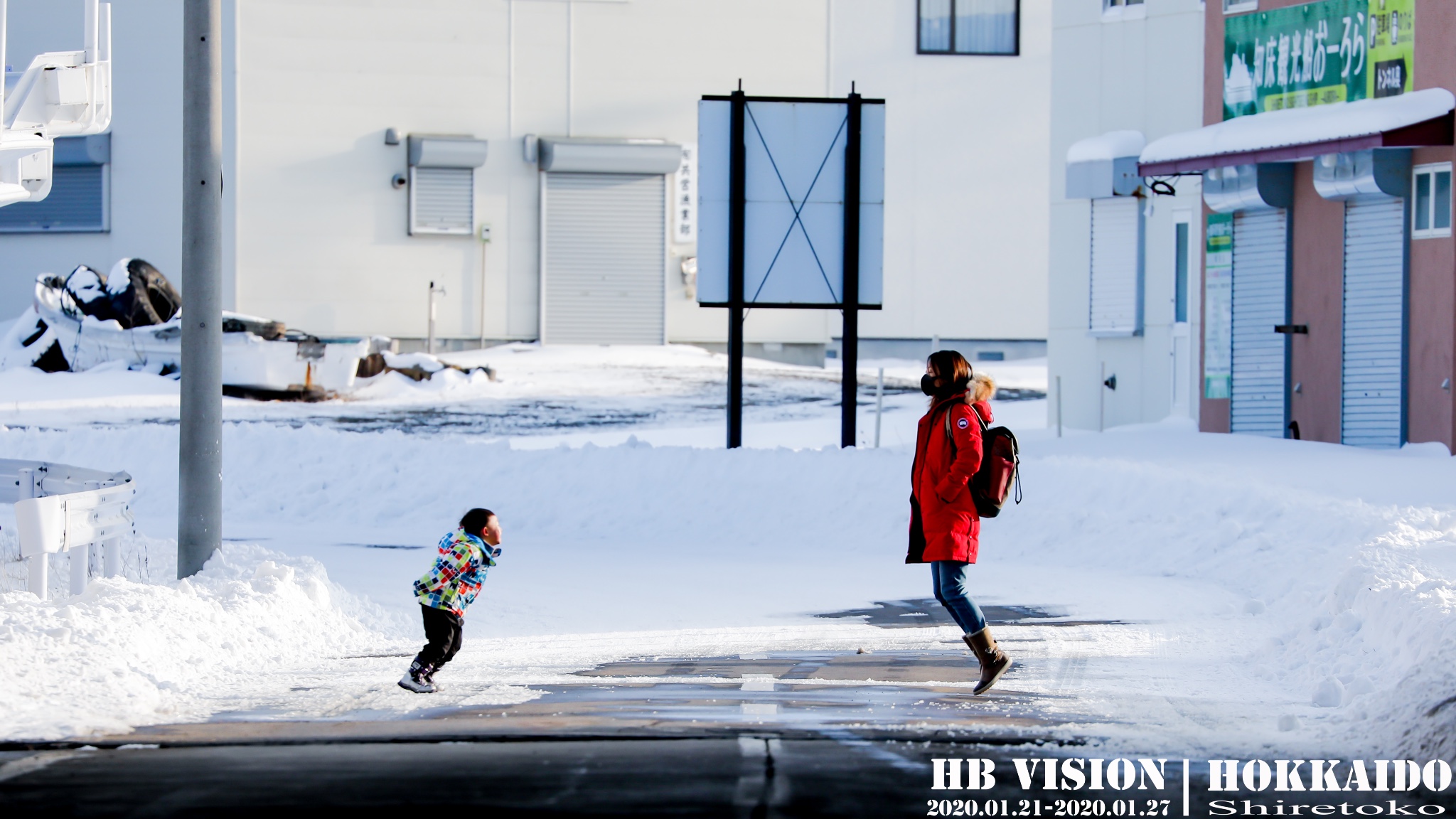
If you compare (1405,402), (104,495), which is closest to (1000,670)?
(104,495)

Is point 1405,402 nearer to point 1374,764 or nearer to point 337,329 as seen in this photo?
point 1374,764

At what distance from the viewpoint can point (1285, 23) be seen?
20.2 m

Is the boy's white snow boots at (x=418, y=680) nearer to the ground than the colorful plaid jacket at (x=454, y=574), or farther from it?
nearer to the ground

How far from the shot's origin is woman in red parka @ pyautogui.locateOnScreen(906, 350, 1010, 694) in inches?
279

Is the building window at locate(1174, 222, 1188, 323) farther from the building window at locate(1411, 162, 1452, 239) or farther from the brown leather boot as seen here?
the brown leather boot

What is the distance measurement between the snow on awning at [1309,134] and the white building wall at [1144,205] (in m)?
2.40

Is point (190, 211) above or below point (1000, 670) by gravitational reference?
above

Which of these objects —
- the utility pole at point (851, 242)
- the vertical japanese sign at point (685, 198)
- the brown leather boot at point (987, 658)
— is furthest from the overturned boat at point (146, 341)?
the brown leather boot at point (987, 658)

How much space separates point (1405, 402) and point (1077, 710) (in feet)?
42.8

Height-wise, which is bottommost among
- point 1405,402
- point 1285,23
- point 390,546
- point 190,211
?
point 390,546

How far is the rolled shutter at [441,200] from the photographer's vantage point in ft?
117

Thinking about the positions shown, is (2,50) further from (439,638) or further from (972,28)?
Result: (972,28)

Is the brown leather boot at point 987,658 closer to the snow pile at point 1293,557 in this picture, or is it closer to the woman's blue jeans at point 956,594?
the woman's blue jeans at point 956,594

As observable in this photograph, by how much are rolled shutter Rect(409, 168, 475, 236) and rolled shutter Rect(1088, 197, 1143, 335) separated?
53.3 feet
